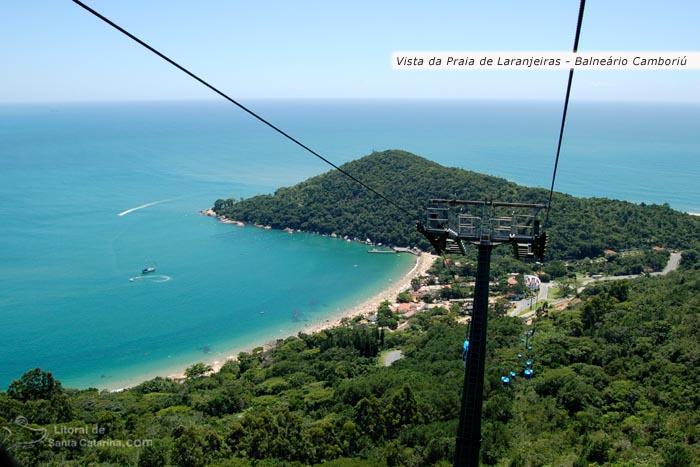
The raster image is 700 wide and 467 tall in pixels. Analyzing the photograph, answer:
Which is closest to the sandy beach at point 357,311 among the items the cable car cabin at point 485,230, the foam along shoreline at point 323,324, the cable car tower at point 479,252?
the foam along shoreline at point 323,324

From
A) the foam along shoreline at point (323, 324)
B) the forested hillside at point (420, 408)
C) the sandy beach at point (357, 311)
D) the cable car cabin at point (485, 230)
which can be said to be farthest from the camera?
the sandy beach at point (357, 311)

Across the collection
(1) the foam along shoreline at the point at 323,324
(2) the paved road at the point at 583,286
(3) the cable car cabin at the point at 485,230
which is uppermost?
(3) the cable car cabin at the point at 485,230

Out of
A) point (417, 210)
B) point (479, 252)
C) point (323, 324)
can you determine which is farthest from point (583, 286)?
point (479, 252)

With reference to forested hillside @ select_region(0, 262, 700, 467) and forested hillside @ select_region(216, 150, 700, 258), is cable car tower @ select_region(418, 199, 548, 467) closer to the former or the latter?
forested hillside @ select_region(0, 262, 700, 467)

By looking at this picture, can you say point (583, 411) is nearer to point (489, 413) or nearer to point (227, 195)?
point (489, 413)

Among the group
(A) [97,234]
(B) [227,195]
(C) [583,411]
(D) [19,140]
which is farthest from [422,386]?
(D) [19,140]

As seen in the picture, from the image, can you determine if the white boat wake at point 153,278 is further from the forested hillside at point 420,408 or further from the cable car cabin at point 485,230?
the cable car cabin at point 485,230
